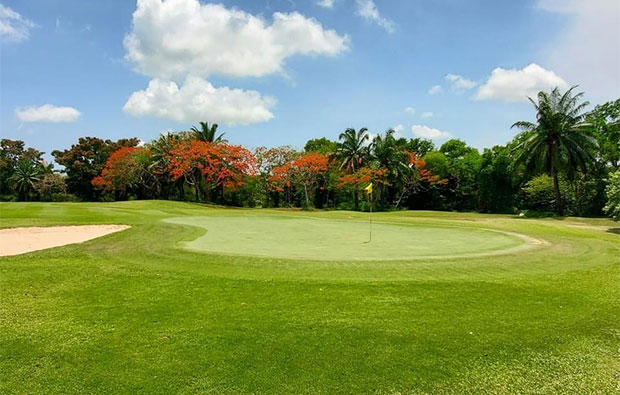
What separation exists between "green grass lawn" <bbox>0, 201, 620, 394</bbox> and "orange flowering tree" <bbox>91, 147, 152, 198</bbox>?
154 ft

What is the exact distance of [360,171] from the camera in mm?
49844

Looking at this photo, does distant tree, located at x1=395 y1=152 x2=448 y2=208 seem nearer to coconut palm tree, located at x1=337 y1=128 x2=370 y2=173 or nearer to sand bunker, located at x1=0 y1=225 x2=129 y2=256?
coconut palm tree, located at x1=337 y1=128 x2=370 y2=173

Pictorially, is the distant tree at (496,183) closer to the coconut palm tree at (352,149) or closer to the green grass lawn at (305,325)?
the coconut palm tree at (352,149)

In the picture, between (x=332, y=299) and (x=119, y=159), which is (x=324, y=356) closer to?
(x=332, y=299)

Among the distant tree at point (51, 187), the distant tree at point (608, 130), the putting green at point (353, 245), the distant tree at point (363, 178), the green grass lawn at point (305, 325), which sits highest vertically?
the distant tree at point (608, 130)

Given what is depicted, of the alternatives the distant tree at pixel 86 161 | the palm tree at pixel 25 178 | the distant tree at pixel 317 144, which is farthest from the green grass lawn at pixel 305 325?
the palm tree at pixel 25 178

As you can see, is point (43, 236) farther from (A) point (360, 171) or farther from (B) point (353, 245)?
Answer: (A) point (360, 171)

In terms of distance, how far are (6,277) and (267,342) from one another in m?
6.41

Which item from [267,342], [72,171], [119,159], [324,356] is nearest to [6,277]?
[267,342]

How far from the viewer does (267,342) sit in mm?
5070

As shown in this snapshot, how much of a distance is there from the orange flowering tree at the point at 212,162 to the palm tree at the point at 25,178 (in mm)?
31446

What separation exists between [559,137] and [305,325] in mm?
39900

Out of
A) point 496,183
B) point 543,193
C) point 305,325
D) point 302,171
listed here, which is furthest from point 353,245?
point 496,183

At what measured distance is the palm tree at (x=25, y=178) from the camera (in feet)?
216
